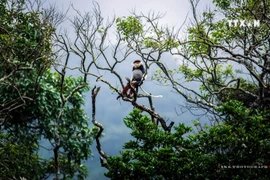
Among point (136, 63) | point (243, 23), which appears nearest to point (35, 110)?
point (136, 63)

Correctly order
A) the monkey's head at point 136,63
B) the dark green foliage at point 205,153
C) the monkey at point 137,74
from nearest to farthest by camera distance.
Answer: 1. the dark green foliage at point 205,153
2. the monkey at point 137,74
3. the monkey's head at point 136,63

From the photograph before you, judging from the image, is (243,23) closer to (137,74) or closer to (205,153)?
(137,74)

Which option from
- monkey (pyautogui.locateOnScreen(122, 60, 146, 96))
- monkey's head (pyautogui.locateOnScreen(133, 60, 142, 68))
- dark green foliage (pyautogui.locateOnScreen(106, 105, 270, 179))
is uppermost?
monkey's head (pyautogui.locateOnScreen(133, 60, 142, 68))

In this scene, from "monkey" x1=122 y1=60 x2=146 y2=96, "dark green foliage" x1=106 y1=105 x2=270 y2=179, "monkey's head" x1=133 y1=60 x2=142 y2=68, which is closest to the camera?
"dark green foliage" x1=106 y1=105 x2=270 y2=179

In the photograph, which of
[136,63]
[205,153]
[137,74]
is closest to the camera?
[205,153]

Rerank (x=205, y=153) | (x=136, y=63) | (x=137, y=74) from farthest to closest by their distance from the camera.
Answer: (x=136, y=63)
(x=137, y=74)
(x=205, y=153)

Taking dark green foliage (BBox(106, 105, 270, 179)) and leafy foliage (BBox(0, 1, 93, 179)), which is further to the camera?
leafy foliage (BBox(0, 1, 93, 179))

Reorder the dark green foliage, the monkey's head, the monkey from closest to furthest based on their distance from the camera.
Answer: the dark green foliage, the monkey, the monkey's head

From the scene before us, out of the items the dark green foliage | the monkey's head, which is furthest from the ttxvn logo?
the dark green foliage

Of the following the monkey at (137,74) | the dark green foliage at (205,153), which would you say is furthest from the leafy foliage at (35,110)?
the dark green foliage at (205,153)

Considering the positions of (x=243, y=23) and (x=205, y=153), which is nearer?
(x=205, y=153)

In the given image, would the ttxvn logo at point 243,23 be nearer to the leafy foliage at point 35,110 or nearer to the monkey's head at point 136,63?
the monkey's head at point 136,63

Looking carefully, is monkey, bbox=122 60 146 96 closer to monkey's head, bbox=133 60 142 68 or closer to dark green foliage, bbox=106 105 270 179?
monkey's head, bbox=133 60 142 68

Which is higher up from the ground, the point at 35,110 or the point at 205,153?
the point at 35,110
